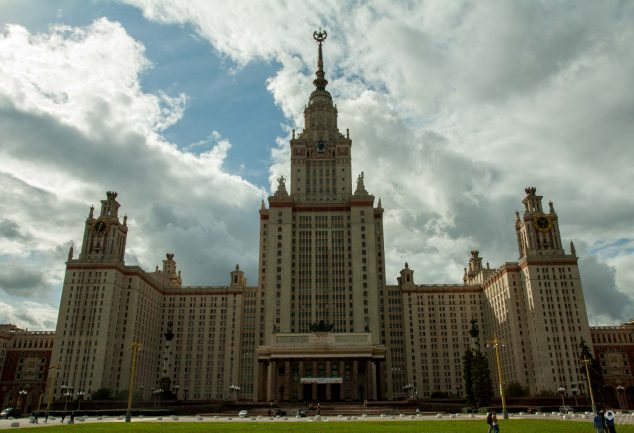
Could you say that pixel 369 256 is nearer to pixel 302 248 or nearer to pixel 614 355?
pixel 302 248

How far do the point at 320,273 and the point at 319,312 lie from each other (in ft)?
35.6

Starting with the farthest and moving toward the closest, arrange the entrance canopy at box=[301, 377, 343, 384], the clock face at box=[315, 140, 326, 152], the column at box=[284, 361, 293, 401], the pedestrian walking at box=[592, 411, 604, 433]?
1. the clock face at box=[315, 140, 326, 152]
2. the column at box=[284, 361, 293, 401]
3. the entrance canopy at box=[301, 377, 343, 384]
4. the pedestrian walking at box=[592, 411, 604, 433]

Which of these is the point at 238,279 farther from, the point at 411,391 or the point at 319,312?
the point at 411,391

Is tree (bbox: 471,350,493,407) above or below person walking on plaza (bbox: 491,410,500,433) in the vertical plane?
above

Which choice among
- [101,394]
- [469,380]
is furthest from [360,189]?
[101,394]

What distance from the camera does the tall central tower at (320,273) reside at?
130 metres

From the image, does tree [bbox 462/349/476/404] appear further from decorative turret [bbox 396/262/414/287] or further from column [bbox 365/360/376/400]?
decorative turret [bbox 396/262/414/287]

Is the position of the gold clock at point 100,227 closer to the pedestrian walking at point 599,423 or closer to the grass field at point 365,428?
the grass field at point 365,428

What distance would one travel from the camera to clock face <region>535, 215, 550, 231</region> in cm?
13725

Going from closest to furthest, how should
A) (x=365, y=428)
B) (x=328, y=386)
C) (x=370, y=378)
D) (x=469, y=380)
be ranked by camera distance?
1. (x=365, y=428)
2. (x=469, y=380)
3. (x=370, y=378)
4. (x=328, y=386)

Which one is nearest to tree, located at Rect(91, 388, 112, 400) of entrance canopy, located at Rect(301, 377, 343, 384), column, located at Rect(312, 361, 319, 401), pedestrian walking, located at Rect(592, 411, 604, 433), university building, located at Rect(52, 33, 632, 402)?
university building, located at Rect(52, 33, 632, 402)

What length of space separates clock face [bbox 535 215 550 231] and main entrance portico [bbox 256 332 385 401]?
169 feet

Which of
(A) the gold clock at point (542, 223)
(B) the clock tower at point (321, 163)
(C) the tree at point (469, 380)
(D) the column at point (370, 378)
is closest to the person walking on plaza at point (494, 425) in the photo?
(C) the tree at point (469, 380)

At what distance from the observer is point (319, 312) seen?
14300 centimetres
